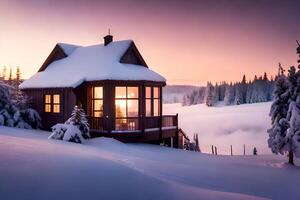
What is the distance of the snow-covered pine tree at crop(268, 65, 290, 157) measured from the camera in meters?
19.3

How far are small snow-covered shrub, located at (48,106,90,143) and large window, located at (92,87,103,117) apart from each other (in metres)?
3.09

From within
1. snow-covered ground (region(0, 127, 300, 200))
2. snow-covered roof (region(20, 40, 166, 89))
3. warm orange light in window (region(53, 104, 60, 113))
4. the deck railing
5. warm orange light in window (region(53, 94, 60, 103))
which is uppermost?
snow-covered roof (region(20, 40, 166, 89))

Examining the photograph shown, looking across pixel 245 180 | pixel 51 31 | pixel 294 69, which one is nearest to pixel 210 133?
pixel 51 31

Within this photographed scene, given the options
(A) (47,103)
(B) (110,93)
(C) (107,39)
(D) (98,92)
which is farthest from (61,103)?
(C) (107,39)

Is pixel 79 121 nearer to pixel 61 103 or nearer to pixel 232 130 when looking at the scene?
pixel 61 103

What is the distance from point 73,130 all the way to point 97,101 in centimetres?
501

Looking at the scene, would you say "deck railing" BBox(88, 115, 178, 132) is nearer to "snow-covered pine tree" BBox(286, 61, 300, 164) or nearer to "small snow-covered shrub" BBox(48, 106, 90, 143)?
"small snow-covered shrub" BBox(48, 106, 90, 143)

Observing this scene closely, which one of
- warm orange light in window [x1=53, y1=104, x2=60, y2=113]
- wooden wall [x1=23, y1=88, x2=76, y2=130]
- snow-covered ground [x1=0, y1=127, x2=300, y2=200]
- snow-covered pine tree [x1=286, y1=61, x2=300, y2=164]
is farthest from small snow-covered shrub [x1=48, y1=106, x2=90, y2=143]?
snow-covered pine tree [x1=286, y1=61, x2=300, y2=164]

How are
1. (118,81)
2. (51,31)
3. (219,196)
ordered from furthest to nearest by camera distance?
(51,31)
(118,81)
(219,196)

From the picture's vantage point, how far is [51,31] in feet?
109

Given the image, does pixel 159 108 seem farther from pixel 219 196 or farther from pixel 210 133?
pixel 210 133

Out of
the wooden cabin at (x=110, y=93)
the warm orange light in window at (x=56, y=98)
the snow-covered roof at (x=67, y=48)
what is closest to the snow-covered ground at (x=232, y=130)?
the snow-covered roof at (x=67, y=48)

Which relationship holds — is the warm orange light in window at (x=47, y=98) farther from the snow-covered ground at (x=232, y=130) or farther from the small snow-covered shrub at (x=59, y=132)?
the snow-covered ground at (x=232, y=130)

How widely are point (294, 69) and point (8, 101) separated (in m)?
20.4
